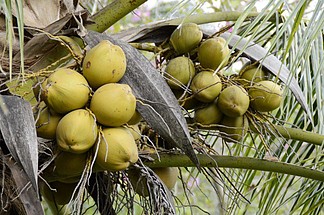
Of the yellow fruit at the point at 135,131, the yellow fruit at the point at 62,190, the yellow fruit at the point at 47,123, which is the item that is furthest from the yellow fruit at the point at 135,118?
the yellow fruit at the point at 62,190

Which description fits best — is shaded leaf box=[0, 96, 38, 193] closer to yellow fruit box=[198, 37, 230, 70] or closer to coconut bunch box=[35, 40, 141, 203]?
coconut bunch box=[35, 40, 141, 203]

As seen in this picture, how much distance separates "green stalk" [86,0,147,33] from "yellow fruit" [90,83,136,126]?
194 mm

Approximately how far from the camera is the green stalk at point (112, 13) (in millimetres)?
1020

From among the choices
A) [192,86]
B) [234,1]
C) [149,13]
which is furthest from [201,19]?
[234,1]

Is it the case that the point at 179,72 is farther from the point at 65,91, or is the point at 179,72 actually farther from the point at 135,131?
the point at 65,91

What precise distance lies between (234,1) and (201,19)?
7.03ft

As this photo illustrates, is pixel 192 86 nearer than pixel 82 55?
No

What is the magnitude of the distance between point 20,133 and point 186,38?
0.39 m

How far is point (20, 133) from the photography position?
813mm

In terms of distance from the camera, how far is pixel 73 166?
918mm

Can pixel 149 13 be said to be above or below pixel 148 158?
below

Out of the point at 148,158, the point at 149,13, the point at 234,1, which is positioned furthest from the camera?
the point at 234,1

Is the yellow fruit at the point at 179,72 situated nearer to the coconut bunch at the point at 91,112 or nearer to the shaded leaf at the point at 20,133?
the coconut bunch at the point at 91,112

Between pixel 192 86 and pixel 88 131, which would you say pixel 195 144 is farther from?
pixel 88 131
